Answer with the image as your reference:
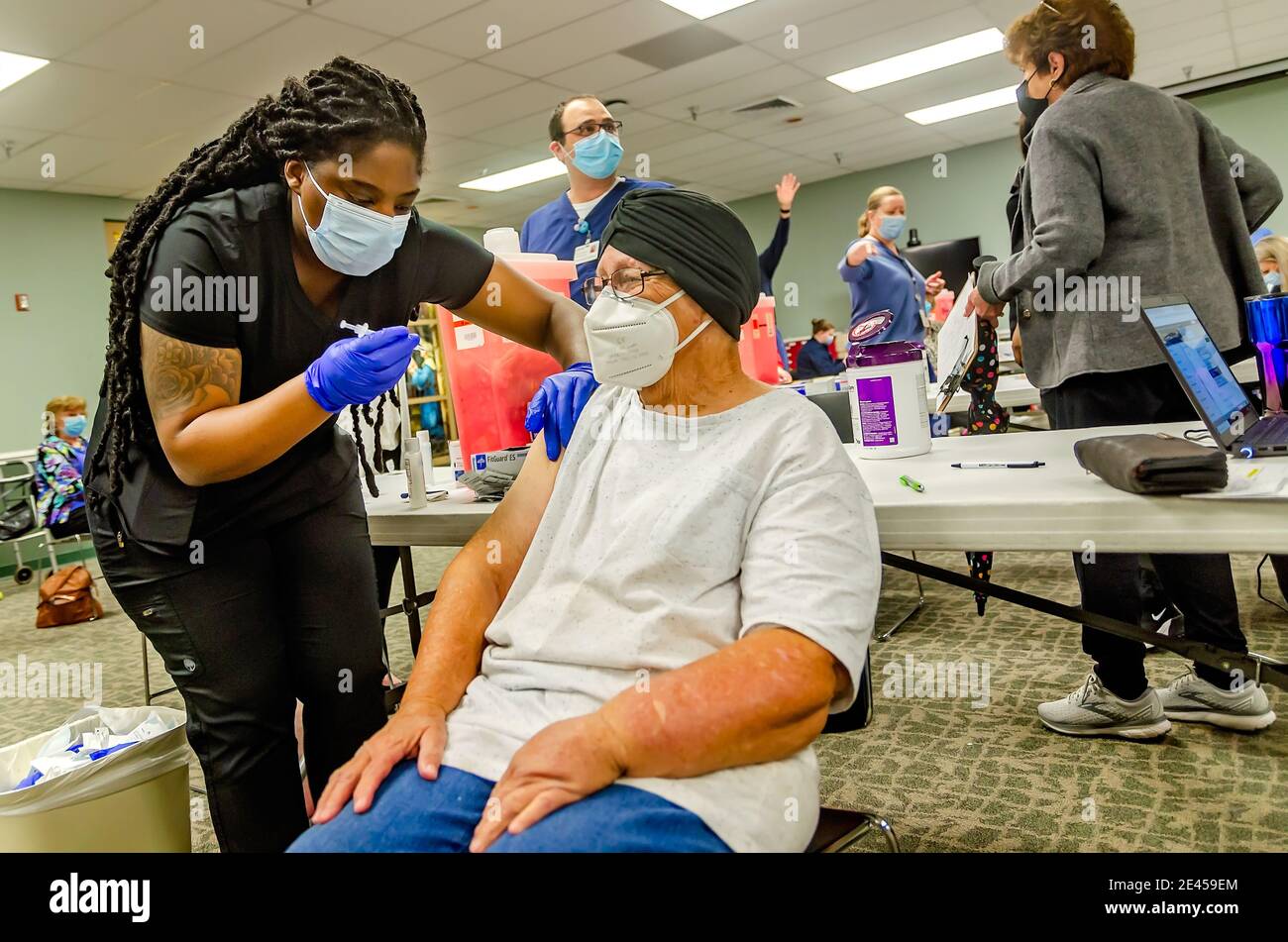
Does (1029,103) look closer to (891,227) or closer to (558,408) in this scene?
(558,408)

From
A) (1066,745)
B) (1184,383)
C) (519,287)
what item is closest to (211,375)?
(519,287)

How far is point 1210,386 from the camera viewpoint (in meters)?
1.35

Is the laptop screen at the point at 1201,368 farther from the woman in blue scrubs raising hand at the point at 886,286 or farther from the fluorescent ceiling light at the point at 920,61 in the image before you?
the fluorescent ceiling light at the point at 920,61

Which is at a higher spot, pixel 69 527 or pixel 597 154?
pixel 597 154

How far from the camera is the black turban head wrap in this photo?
1220mm

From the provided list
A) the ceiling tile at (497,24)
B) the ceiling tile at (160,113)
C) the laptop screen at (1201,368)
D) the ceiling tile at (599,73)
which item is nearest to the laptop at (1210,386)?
the laptop screen at (1201,368)

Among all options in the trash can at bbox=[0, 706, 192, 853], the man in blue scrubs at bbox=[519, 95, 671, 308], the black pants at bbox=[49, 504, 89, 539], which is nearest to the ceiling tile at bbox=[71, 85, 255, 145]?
the black pants at bbox=[49, 504, 89, 539]

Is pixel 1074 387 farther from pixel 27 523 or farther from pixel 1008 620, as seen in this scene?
pixel 27 523

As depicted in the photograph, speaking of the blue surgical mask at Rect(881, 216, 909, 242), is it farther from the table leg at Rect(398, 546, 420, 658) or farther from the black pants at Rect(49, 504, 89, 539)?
the black pants at Rect(49, 504, 89, 539)

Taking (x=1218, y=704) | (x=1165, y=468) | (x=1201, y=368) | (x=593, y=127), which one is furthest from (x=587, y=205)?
(x=1218, y=704)

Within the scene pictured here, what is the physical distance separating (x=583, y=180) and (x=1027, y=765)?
2.11m

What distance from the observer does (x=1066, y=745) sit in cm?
225

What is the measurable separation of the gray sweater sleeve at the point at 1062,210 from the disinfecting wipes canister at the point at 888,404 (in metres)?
0.38

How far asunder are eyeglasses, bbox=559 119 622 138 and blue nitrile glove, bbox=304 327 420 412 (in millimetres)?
1743
